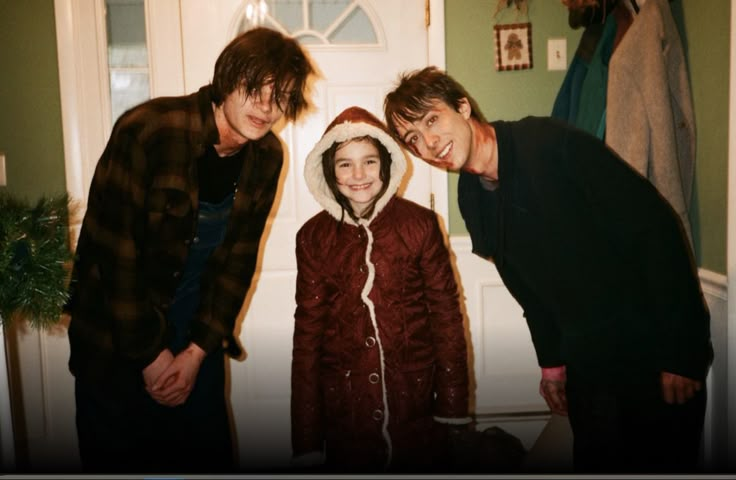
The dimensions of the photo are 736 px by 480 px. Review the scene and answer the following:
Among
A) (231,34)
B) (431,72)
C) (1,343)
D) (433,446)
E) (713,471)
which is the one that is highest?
(231,34)

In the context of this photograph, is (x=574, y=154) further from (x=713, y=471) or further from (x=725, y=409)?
(x=713, y=471)

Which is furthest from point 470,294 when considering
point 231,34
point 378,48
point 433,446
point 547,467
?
point 231,34

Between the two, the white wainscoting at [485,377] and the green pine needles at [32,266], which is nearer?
the green pine needles at [32,266]

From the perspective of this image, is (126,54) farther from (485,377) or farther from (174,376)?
(485,377)

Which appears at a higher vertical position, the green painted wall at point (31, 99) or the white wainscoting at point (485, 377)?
the green painted wall at point (31, 99)

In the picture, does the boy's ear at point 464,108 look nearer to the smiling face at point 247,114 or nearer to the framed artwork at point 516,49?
the framed artwork at point 516,49

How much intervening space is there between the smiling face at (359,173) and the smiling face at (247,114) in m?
0.18

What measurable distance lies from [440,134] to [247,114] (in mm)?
455

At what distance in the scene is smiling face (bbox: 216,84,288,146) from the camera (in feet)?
4.31

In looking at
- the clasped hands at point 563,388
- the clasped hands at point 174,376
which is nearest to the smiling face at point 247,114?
the clasped hands at point 174,376

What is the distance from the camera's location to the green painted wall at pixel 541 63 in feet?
4.42

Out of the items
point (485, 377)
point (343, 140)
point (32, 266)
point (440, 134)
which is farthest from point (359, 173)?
point (32, 266)

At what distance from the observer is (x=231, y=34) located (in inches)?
52.4

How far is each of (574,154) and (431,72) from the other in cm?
39
